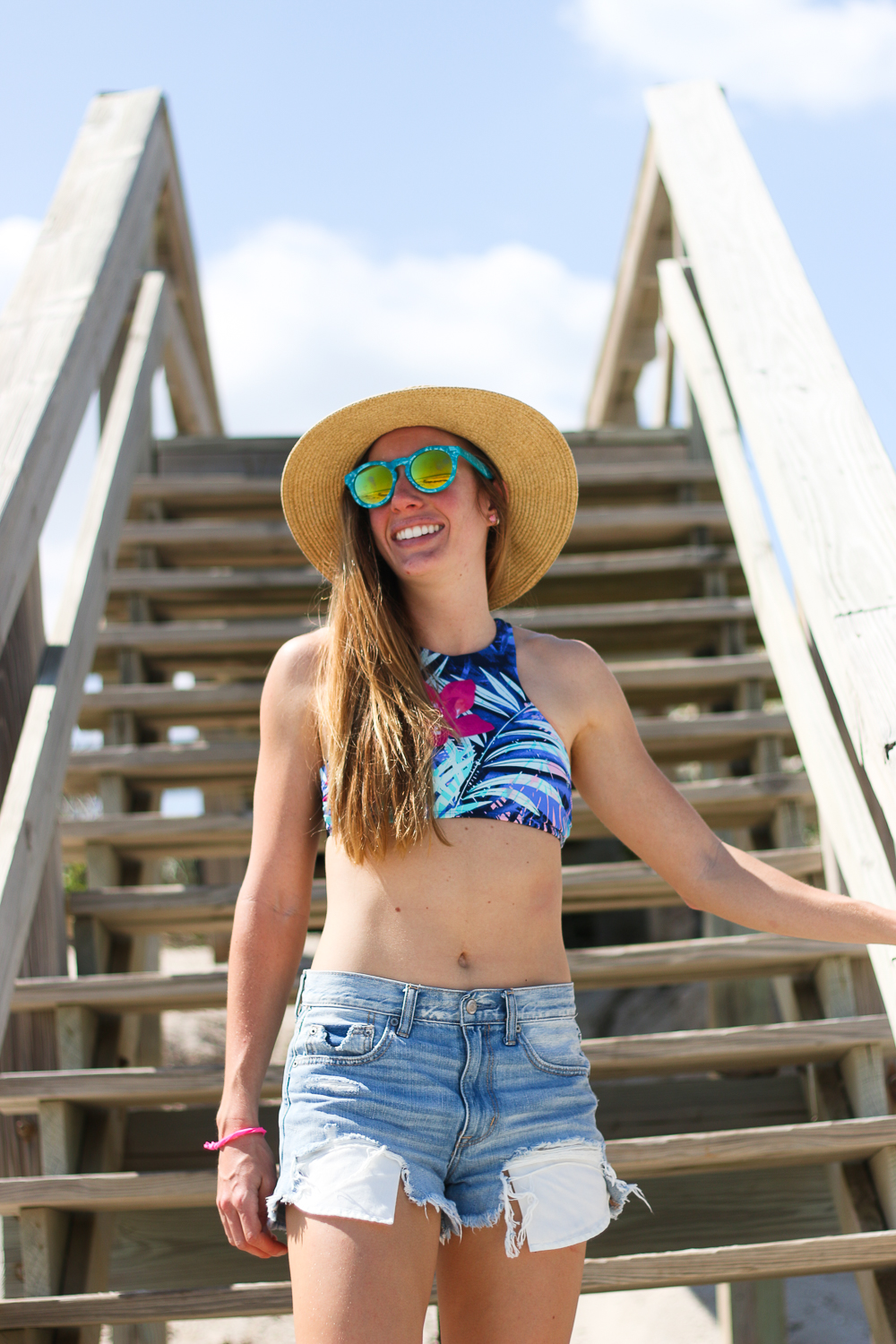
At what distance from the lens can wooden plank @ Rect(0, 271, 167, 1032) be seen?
2336mm

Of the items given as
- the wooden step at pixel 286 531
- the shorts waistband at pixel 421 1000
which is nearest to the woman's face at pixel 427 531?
the shorts waistband at pixel 421 1000

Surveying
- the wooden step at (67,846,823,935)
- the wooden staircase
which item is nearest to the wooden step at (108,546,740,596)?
the wooden staircase

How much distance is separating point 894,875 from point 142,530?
9.89ft

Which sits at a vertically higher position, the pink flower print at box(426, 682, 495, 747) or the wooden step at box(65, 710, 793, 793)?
the wooden step at box(65, 710, 793, 793)

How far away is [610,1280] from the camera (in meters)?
2.19

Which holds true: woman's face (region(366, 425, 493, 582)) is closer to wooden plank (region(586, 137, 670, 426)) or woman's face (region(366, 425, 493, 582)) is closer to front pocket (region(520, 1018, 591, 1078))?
front pocket (region(520, 1018, 591, 1078))

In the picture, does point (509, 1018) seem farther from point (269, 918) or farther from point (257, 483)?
point (257, 483)

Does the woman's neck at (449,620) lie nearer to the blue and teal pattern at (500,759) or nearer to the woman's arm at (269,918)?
the blue and teal pattern at (500,759)

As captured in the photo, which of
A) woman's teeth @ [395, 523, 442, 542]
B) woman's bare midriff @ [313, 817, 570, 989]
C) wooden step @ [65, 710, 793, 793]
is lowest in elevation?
woman's bare midriff @ [313, 817, 570, 989]

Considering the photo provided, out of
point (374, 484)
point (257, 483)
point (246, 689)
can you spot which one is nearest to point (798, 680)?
point (374, 484)

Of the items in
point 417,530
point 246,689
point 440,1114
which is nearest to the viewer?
point 440,1114

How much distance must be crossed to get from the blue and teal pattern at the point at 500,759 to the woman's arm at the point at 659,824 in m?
0.09

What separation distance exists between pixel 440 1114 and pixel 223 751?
2.15m

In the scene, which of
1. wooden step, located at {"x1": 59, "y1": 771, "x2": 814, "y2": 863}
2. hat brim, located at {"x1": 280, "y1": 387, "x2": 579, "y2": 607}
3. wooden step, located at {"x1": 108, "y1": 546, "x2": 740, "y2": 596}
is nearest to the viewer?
hat brim, located at {"x1": 280, "y1": 387, "x2": 579, "y2": 607}
